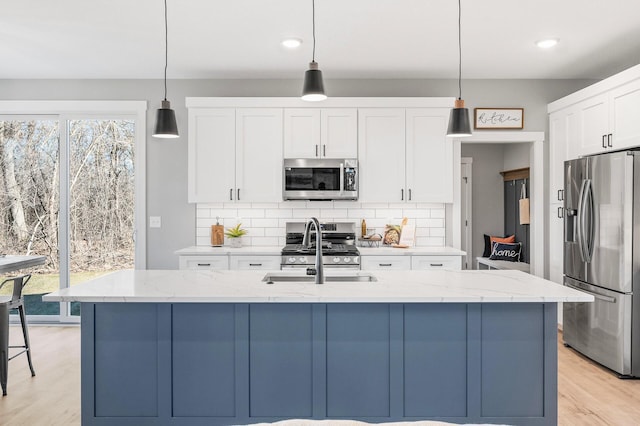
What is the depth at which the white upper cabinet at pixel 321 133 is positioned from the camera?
4.80 m

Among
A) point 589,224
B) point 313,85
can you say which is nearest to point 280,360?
point 313,85

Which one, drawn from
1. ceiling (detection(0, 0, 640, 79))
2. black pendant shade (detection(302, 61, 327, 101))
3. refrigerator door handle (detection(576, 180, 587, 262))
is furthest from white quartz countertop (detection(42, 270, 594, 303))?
ceiling (detection(0, 0, 640, 79))

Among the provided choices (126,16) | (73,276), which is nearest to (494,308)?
(126,16)

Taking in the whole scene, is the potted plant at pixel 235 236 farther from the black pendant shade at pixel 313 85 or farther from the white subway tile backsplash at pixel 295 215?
the black pendant shade at pixel 313 85

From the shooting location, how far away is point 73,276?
17.2 feet

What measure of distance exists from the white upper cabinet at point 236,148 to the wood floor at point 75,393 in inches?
76.8

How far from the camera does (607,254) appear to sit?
3.74 metres

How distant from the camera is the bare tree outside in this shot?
518 centimetres

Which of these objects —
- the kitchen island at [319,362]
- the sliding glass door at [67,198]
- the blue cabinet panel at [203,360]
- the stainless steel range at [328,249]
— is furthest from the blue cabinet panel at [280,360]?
the sliding glass door at [67,198]

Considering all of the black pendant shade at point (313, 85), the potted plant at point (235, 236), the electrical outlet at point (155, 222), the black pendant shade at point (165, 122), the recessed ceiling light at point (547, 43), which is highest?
the recessed ceiling light at point (547, 43)

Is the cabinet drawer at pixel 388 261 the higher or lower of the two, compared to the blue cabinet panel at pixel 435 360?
higher

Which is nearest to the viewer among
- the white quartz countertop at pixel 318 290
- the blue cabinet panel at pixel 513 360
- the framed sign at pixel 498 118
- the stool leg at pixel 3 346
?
the white quartz countertop at pixel 318 290

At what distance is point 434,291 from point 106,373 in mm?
1798

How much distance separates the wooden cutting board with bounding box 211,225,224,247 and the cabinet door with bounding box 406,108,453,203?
6.39 feet
